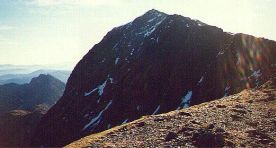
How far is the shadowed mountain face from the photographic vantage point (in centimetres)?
10225

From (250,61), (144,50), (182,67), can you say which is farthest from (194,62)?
(144,50)

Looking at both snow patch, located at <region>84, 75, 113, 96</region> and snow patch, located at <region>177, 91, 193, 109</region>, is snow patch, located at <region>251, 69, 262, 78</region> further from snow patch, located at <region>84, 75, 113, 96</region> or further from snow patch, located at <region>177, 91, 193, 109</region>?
snow patch, located at <region>84, 75, 113, 96</region>

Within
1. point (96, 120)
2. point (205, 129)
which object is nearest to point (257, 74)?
point (205, 129)

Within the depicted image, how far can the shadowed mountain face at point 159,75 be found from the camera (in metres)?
102

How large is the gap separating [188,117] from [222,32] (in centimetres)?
9711

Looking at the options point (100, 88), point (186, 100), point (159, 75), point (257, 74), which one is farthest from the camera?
point (100, 88)

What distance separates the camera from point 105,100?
155m

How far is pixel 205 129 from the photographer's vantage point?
1206 inches

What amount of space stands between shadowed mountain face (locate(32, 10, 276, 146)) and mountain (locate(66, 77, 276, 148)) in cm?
4972

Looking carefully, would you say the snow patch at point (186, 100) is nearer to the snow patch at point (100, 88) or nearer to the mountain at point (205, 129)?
the snow patch at point (100, 88)

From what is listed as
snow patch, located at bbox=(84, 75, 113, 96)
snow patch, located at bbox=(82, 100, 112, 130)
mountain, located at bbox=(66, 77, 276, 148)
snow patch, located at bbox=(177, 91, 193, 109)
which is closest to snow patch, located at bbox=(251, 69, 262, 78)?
snow patch, located at bbox=(177, 91, 193, 109)

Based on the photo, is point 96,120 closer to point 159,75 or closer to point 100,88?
point 100,88

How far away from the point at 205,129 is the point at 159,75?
106 metres

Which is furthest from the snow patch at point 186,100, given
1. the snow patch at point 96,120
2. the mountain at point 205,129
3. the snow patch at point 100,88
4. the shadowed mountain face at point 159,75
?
the mountain at point 205,129
